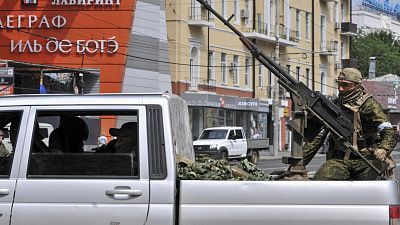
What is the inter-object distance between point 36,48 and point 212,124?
1221 centimetres

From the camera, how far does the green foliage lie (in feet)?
314

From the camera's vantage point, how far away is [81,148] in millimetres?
6520

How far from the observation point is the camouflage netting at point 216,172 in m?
5.71

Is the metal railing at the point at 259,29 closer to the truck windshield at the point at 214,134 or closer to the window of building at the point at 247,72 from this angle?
the window of building at the point at 247,72

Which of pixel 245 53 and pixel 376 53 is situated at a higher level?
pixel 376 53

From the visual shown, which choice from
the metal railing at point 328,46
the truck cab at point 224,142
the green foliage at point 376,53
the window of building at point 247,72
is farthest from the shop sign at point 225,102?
the green foliage at point 376,53

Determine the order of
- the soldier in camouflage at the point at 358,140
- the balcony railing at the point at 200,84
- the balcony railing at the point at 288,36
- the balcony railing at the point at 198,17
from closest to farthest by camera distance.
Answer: the soldier in camouflage at the point at 358,140, the balcony railing at the point at 198,17, the balcony railing at the point at 200,84, the balcony railing at the point at 288,36

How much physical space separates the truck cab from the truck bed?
2953cm

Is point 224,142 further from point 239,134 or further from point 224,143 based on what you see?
point 239,134

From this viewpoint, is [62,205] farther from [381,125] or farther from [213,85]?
[213,85]

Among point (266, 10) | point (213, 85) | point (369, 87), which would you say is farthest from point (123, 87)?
point (369, 87)

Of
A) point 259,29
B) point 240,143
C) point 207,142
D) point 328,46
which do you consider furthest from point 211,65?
point 328,46

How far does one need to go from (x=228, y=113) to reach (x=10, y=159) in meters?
46.1

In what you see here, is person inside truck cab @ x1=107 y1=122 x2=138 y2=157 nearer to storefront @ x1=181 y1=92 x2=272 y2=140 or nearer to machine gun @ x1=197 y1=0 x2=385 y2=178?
machine gun @ x1=197 y1=0 x2=385 y2=178
